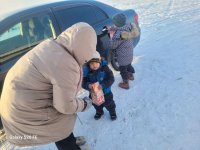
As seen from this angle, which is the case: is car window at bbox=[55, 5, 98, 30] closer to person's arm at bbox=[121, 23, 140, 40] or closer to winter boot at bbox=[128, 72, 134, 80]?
person's arm at bbox=[121, 23, 140, 40]

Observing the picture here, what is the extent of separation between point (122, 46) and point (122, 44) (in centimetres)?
3

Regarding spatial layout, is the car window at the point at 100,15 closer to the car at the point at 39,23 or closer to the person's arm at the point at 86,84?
the car at the point at 39,23

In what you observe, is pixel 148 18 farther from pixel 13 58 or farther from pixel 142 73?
pixel 13 58

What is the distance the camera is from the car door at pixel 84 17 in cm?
508

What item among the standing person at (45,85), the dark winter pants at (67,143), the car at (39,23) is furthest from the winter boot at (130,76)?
the standing person at (45,85)

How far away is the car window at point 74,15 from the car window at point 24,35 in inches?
9.0

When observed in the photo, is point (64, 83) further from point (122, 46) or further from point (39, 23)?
point (122, 46)

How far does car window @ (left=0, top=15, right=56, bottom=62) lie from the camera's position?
175 inches

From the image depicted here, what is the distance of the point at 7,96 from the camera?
111 inches

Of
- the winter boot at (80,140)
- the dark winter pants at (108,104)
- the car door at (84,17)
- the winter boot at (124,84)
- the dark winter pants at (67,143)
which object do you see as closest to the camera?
the dark winter pants at (67,143)

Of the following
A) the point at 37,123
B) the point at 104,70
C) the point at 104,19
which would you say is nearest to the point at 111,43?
the point at 104,19

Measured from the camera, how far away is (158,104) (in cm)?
471

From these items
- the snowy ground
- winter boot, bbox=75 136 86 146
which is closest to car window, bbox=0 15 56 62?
the snowy ground

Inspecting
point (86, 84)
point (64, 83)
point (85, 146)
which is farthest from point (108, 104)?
point (64, 83)
